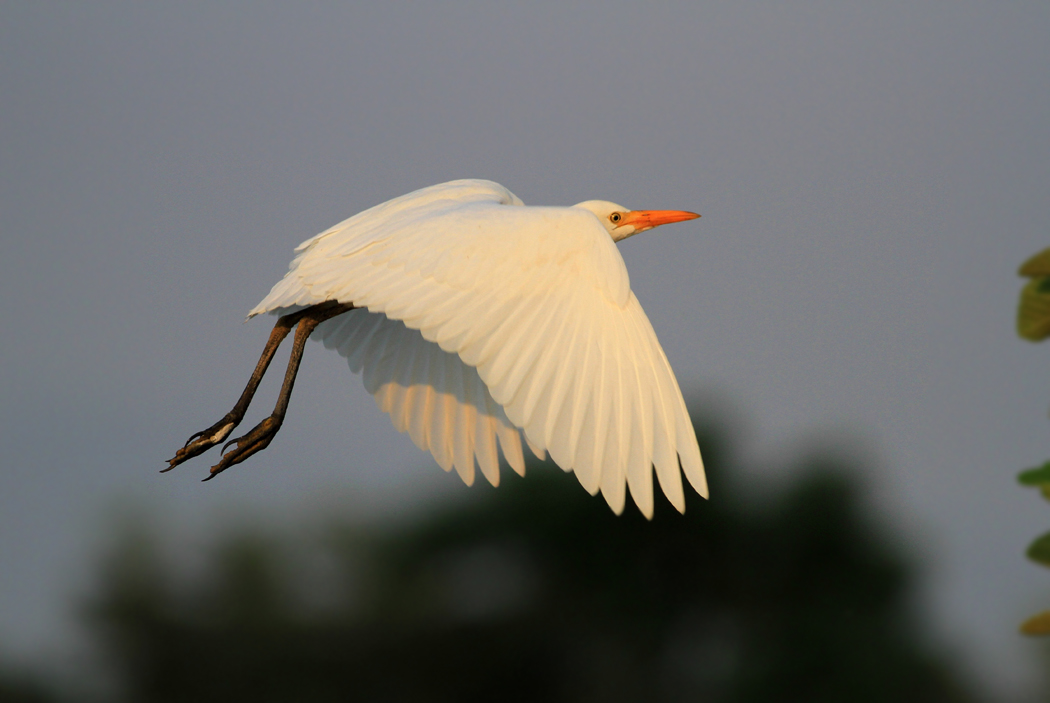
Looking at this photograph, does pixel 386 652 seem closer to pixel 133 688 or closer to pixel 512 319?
pixel 133 688

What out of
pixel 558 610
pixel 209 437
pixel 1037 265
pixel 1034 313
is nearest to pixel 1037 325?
pixel 1034 313

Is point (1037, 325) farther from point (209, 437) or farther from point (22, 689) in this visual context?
point (22, 689)

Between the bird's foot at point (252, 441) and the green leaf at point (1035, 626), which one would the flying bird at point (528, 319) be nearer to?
the bird's foot at point (252, 441)

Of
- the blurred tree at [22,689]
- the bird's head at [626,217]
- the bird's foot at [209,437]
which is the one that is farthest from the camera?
the blurred tree at [22,689]

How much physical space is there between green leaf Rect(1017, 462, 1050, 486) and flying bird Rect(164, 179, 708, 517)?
1933 mm

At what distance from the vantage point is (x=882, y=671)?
33.5 metres

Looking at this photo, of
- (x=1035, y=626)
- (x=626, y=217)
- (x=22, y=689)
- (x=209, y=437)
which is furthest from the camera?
(x=22, y=689)

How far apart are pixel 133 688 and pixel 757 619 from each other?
1938 centimetres

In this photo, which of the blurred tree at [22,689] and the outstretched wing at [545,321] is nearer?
the outstretched wing at [545,321]

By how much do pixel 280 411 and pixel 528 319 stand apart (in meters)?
3.13

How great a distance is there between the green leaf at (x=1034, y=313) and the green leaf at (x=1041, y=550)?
0.53m

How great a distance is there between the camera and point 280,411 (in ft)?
27.7

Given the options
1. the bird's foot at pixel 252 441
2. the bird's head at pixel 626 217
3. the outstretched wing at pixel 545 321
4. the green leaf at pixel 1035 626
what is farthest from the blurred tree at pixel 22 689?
the green leaf at pixel 1035 626

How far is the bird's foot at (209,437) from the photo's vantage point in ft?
25.9
